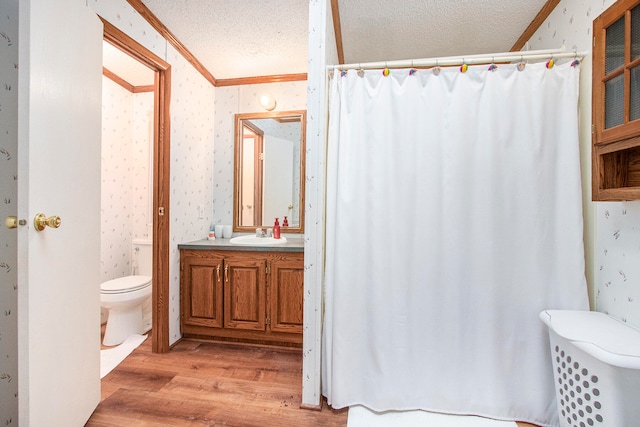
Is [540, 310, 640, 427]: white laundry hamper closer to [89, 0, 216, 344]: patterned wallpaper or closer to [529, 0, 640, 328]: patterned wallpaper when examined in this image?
[529, 0, 640, 328]: patterned wallpaper

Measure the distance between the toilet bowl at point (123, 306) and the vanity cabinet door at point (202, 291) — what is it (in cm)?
37

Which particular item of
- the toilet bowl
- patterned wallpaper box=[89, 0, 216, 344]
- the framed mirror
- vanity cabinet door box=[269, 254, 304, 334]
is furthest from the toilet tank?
vanity cabinet door box=[269, 254, 304, 334]

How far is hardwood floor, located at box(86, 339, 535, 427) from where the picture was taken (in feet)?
4.65

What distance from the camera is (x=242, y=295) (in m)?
2.16

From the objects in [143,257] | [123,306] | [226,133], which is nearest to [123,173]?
[143,257]

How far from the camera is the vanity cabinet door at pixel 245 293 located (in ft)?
7.01

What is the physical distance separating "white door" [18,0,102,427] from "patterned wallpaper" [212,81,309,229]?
51.3 inches

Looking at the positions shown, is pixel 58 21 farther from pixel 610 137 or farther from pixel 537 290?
pixel 537 290

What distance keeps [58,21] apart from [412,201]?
1.79 m

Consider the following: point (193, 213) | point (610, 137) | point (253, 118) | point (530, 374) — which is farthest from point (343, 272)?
point (253, 118)

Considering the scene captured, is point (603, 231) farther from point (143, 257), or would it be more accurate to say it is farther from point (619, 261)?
point (143, 257)

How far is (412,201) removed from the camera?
4.89 ft

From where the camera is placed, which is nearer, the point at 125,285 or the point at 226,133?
the point at 125,285

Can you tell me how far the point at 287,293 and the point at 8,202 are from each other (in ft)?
5.23
